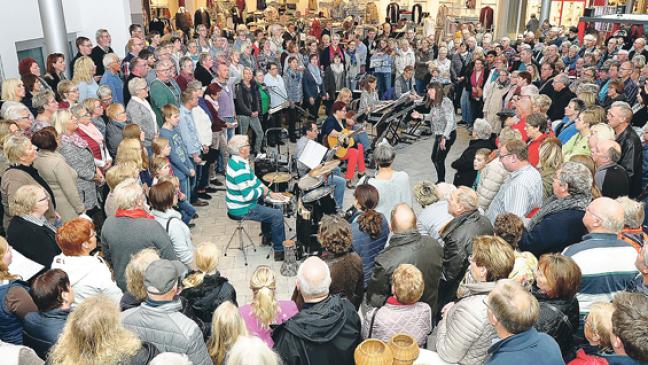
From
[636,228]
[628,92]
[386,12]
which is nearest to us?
[636,228]

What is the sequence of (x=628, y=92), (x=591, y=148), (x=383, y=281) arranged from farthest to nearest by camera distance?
1. (x=628, y=92)
2. (x=591, y=148)
3. (x=383, y=281)

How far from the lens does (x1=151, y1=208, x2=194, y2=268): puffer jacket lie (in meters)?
3.94

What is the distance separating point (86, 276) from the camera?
3178mm

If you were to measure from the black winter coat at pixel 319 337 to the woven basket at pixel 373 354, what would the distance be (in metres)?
0.24

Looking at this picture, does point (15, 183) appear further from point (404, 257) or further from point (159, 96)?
point (404, 257)

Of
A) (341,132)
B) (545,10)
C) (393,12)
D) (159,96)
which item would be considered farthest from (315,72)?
(545,10)

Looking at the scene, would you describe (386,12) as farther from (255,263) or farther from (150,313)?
(150,313)

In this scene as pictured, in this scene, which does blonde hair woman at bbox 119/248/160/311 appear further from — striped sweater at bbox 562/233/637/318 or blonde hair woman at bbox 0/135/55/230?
striped sweater at bbox 562/233/637/318

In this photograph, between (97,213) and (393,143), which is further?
(393,143)

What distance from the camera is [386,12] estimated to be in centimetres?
2105

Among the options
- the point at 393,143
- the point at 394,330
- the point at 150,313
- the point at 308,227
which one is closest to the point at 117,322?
the point at 150,313

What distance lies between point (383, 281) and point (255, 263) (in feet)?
8.13

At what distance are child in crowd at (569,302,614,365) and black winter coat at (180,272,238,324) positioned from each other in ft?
6.35

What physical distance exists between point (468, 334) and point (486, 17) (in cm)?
1961
